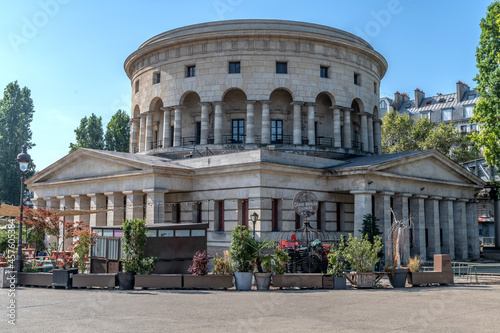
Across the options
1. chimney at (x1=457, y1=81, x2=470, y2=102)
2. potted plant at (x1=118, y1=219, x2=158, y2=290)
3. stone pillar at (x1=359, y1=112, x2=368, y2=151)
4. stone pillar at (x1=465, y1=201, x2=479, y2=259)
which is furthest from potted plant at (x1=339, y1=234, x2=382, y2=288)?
chimney at (x1=457, y1=81, x2=470, y2=102)

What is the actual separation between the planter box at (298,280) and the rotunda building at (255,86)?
20.4m

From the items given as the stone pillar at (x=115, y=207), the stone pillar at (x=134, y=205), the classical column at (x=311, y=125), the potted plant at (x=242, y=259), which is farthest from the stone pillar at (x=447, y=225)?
the stone pillar at (x=115, y=207)

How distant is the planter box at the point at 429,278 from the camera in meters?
24.2

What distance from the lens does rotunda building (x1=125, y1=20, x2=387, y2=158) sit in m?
42.6

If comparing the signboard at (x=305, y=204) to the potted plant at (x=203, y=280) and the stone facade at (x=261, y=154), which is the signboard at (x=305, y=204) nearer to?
the stone facade at (x=261, y=154)

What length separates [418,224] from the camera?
3825cm

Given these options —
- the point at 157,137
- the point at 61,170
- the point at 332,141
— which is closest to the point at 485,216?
the point at 332,141

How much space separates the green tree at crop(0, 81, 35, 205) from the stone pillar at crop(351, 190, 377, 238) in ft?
166

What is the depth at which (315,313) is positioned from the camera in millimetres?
15148

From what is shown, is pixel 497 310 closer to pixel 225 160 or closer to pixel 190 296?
pixel 190 296

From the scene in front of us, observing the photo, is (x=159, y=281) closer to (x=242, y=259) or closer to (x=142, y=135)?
(x=242, y=259)

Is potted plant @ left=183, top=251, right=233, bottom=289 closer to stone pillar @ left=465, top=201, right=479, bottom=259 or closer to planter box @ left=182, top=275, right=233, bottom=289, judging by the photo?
planter box @ left=182, top=275, right=233, bottom=289

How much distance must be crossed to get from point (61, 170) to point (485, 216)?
5868 cm

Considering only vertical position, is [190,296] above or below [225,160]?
below
